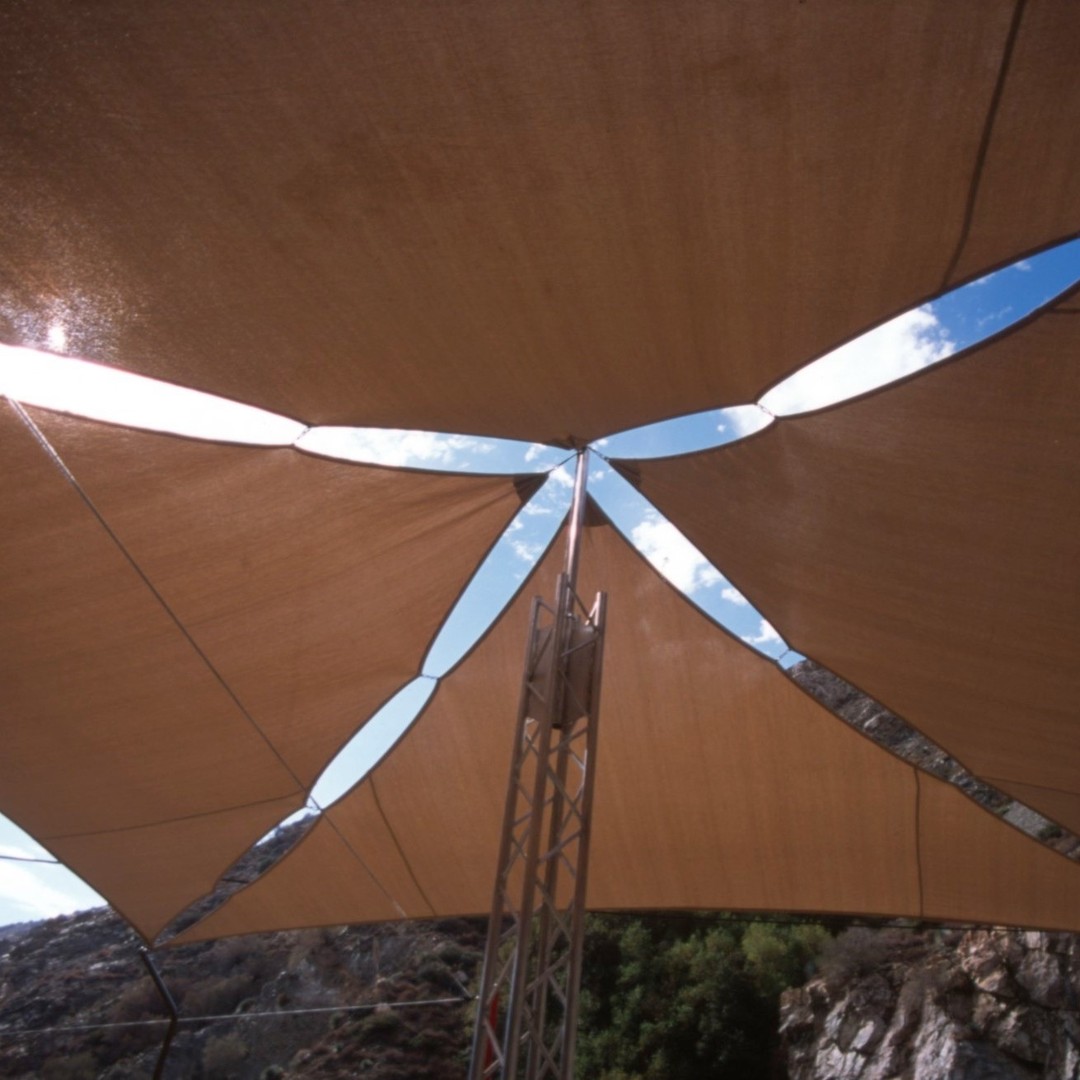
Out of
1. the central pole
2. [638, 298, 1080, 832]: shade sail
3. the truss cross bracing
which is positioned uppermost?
the central pole

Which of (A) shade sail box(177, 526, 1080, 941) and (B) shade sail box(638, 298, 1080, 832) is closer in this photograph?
(B) shade sail box(638, 298, 1080, 832)

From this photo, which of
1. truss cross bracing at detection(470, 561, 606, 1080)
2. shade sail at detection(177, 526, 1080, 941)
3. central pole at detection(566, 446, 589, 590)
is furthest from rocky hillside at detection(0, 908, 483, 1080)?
central pole at detection(566, 446, 589, 590)

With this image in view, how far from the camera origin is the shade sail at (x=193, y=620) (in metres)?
4.94

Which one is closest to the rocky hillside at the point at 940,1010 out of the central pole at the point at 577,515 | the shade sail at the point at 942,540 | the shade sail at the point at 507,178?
the shade sail at the point at 942,540

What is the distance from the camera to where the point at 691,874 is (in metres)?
7.59

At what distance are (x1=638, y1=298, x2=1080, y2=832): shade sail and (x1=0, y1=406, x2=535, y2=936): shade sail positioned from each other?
1512 millimetres

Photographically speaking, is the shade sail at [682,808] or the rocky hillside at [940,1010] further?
the rocky hillside at [940,1010]

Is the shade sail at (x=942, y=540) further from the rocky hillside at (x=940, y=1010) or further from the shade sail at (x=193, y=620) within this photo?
the rocky hillside at (x=940, y=1010)

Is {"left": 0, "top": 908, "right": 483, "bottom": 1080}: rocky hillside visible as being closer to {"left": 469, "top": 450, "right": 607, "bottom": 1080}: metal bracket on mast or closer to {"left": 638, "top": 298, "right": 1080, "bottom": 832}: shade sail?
{"left": 469, "top": 450, "right": 607, "bottom": 1080}: metal bracket on mast

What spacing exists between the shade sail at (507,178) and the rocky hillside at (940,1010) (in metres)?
11.9

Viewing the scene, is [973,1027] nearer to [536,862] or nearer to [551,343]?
[536,862]

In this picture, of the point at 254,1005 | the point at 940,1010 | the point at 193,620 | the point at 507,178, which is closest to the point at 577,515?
the point at 193,620

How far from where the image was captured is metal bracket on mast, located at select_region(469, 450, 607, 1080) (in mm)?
4266

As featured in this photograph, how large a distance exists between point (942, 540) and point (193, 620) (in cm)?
420
